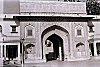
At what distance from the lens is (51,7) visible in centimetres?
3089

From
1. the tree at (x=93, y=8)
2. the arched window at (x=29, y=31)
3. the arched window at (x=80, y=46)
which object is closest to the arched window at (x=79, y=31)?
the arched window at (x=80, y=46)

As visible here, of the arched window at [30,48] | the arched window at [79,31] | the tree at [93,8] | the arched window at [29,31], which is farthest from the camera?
the tree at [93,8]

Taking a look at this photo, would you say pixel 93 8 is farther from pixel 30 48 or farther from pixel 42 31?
pixel 30 48

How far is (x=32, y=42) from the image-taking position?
29109 millimetres

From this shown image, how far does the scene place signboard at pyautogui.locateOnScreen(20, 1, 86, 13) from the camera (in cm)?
3033

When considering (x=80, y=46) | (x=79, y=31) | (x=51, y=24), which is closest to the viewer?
(x=51, y=24)

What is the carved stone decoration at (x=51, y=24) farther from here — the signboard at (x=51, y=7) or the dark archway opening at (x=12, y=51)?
the dark archway opening at (x=12, y=51)

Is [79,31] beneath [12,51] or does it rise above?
above

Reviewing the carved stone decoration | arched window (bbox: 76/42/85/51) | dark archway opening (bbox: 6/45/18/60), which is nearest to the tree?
arched window (bbox: 76/42/85/51)

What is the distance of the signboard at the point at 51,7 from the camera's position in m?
30.3

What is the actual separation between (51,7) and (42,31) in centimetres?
404

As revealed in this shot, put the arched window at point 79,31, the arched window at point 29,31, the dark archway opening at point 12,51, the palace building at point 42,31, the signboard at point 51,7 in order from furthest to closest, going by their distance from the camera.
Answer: the arched window at point 79,31 → the signboard at point 51,7 → the dark archway opening at point 12,51 → the arched window at point 29,31 → the palace building at point 42,31

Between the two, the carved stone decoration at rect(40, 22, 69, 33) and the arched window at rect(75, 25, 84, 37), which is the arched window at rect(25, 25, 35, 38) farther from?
the arched window at rect(75, 25, 84, 37)

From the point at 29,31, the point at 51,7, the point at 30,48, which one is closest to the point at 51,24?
the point at 51,7
